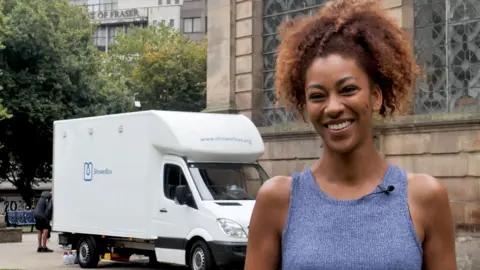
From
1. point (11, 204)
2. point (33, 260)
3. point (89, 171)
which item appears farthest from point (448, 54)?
point (11, 204)

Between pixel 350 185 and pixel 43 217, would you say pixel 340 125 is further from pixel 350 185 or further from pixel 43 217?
pixel 43 217

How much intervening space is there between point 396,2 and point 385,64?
16.2 meters

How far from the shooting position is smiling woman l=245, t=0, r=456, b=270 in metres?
2.24

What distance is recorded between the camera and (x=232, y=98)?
2236cm

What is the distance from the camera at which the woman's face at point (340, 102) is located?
2.33 meters

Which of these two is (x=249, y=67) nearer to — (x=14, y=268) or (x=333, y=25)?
(x=14, y=268)

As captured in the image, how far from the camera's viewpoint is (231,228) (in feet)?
48.3

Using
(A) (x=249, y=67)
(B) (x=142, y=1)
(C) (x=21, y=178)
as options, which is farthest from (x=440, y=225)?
(B) (x=142, y=1)

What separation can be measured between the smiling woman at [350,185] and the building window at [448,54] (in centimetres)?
1473

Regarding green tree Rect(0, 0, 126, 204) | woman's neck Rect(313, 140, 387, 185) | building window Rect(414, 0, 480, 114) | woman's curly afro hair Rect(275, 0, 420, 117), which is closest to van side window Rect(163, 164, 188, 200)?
building window Rect(414, 0, 480, 114)

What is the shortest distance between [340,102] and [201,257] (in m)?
12.9

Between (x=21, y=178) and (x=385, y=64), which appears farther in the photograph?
(x=21, y=178)

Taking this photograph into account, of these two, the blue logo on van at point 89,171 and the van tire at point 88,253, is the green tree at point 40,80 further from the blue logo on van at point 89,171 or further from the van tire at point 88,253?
the van tire at point 88,253

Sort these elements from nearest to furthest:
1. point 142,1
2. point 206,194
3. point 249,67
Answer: point 206,194 < point 249,67 < point 142,1
